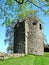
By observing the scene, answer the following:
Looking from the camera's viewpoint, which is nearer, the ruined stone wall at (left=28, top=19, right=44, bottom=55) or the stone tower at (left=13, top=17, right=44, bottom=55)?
the stone tower at (left=13, top=17, right=44, bottom=55)

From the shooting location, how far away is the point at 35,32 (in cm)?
4791

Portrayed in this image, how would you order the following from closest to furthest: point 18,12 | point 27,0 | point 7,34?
point 27,0
point 18,12
point 7,34

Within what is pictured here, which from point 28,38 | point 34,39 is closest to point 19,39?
point 28,38

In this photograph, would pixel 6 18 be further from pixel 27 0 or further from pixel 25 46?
pixel 25 46

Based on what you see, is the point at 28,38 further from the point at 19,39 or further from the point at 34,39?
the point at 19,39

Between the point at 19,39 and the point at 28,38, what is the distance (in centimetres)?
161

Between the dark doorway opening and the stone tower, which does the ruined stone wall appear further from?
the dark doorway opening

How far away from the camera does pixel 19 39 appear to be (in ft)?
155

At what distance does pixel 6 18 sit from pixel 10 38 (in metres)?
36.8

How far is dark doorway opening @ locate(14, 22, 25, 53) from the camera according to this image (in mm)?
46872

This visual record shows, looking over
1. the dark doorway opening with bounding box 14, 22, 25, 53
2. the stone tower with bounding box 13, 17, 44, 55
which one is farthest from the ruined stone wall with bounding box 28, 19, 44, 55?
the dark doorway opening with bounding box 14, 22, 25, 53

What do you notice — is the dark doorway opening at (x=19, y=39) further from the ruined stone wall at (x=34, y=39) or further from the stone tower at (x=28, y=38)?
the ruined stone wall at (x=34, y=39)

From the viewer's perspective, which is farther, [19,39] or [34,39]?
[34,39]

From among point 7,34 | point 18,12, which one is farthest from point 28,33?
point 18,12
